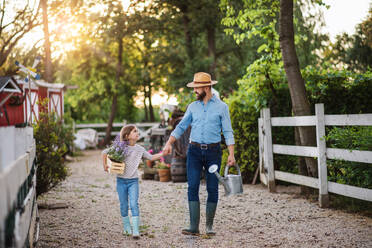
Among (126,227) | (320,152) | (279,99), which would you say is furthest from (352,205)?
(126,227)

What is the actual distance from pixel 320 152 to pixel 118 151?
341cm

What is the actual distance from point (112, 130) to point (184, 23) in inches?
455

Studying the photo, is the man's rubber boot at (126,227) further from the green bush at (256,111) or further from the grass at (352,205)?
the green bush at (256,111)

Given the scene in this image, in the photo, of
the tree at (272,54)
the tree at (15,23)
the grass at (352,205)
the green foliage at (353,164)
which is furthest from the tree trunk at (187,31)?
the grass at (352,205)

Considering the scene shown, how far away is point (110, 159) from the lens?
18.1 feet

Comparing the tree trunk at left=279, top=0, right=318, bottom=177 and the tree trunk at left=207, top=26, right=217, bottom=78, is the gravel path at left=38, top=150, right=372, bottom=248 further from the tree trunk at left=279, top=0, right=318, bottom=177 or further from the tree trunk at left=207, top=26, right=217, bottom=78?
the tree trunk at left=207, top=26, right=217, bottom=78

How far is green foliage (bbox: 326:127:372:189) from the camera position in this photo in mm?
6395

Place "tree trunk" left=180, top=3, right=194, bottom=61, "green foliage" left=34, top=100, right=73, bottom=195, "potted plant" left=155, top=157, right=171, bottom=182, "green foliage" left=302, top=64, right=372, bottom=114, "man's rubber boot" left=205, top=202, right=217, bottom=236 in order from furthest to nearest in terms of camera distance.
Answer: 1. "tree trunk" left=180, top=3, right=194, bottom=61
2. "potted plant" left=155, top=157, right=171, bottom=182
3. "green foliage" left=302, top=64, right=372, bottom=114
4. "green foliage" left=34, top=100, right=73, bottom=195
5. "man's rubber boot" left=205, top=202, right=217, bottom=236

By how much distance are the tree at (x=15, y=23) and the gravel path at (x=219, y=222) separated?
17.5 metres

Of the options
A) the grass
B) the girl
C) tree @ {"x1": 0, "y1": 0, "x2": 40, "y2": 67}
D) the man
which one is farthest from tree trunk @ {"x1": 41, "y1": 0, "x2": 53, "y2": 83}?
the grass

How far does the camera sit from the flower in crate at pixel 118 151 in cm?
549

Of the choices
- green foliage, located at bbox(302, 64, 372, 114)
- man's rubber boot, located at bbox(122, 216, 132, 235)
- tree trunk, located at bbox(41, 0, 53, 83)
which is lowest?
man's rubber boot, located at bbox(122, 216, 132, 235)

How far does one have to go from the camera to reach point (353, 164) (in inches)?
266

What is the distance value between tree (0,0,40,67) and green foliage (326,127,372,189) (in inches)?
817
